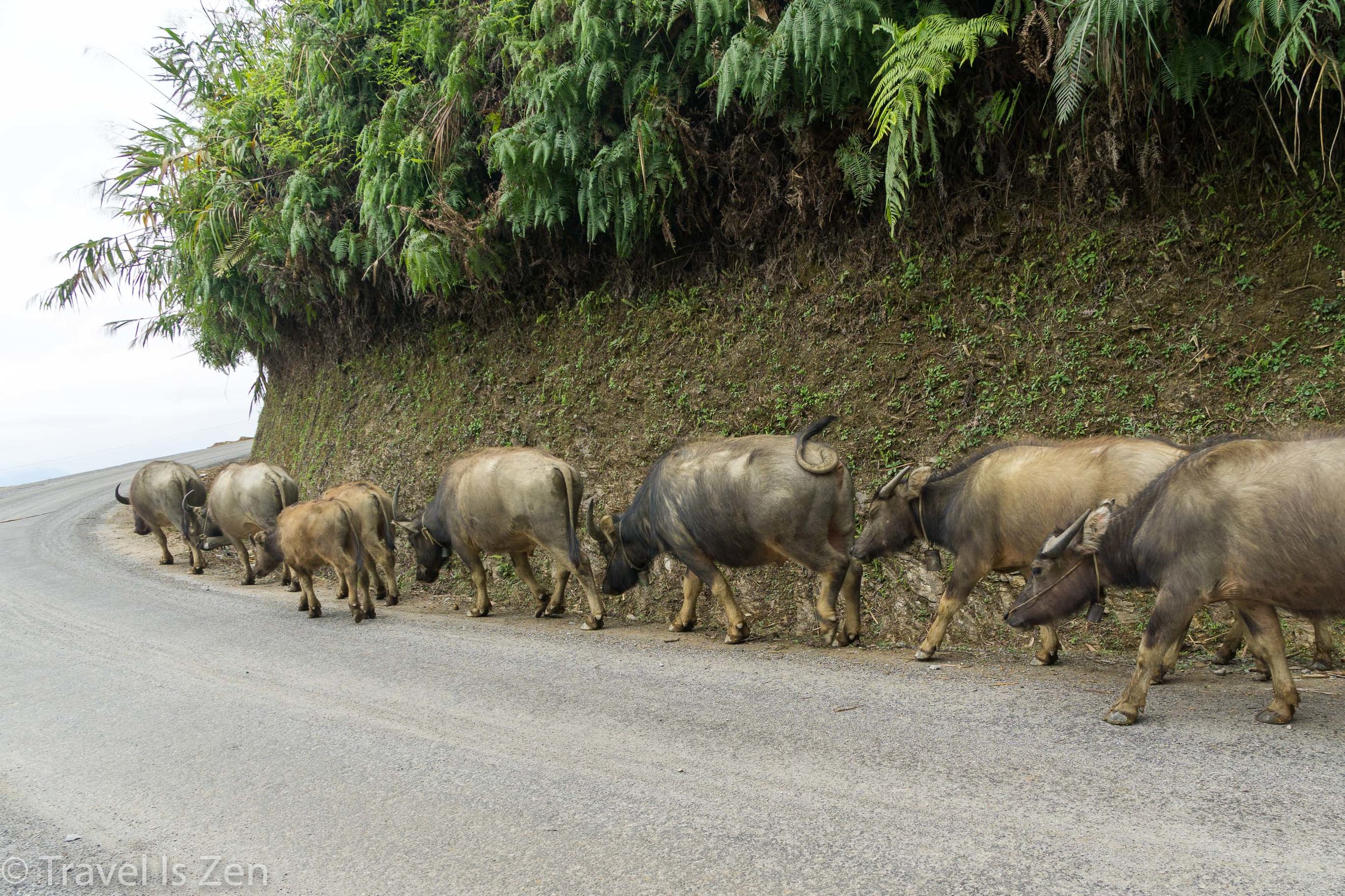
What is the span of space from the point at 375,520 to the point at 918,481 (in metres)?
6.86

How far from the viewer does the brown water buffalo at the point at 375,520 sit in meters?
10.6

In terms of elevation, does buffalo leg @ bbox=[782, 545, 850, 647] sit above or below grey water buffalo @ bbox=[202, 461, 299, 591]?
below

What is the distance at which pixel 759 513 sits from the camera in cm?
720

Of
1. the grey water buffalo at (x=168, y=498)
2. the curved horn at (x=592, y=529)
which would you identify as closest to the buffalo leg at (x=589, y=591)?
the curved horn at (x=592, y=529)

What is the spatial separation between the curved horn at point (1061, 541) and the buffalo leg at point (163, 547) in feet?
46.9

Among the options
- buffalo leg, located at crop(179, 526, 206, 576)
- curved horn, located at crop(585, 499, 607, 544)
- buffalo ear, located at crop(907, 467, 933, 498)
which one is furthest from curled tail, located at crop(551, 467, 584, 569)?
buffalo leg, located at crop(179, 526, 206, 576)

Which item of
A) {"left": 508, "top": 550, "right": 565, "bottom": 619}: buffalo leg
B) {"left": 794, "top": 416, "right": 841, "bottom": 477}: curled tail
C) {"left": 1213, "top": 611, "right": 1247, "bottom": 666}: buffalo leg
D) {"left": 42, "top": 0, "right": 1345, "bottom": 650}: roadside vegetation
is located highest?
{"left": 42, "top": 0, "right": 1345, "bottom": 650}: roadside vegetation

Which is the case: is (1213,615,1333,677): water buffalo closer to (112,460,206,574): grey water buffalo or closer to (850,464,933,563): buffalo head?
(850,464,933,563): buffalo head

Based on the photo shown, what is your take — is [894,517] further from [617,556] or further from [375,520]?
[375,520]

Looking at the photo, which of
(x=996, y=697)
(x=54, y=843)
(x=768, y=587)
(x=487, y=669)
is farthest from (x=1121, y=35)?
(x=54, y=843)

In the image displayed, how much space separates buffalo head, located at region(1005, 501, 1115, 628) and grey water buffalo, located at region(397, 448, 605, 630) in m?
4.54

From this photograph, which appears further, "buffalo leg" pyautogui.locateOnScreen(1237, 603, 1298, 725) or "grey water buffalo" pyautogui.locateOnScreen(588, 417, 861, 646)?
"grey water buffalo" pyautogui.locateOnScreen(588, 417, 861, 646)

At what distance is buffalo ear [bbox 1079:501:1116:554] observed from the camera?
516 centimetres

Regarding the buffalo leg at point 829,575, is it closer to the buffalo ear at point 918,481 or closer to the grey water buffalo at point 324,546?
the buffalo ear at point 918,481
